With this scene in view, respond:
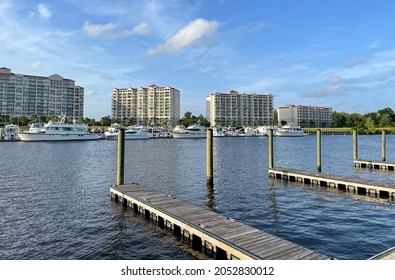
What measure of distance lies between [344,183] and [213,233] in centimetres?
1863

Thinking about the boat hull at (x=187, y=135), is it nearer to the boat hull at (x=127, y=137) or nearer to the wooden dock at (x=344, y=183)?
the boat hull at (x=127, y=137)

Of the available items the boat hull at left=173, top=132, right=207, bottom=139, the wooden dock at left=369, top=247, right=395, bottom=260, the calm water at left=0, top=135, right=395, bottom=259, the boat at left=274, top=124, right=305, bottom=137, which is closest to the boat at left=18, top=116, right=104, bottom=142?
the boat hull at left=173, top=132, right=207, bottom=139

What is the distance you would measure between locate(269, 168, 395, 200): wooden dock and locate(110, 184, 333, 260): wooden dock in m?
16.0

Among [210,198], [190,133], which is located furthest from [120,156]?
[190,133]

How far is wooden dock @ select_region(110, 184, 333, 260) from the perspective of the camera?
1155cm

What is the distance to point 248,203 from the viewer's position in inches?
915

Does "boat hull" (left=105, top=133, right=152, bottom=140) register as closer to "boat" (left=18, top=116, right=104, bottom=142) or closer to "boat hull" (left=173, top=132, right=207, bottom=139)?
"boat" (left=18, top=116, right=104, bottom=142)

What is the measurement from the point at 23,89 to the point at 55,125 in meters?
112

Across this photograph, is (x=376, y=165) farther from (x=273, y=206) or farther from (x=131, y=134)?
(x=131, y=134)
